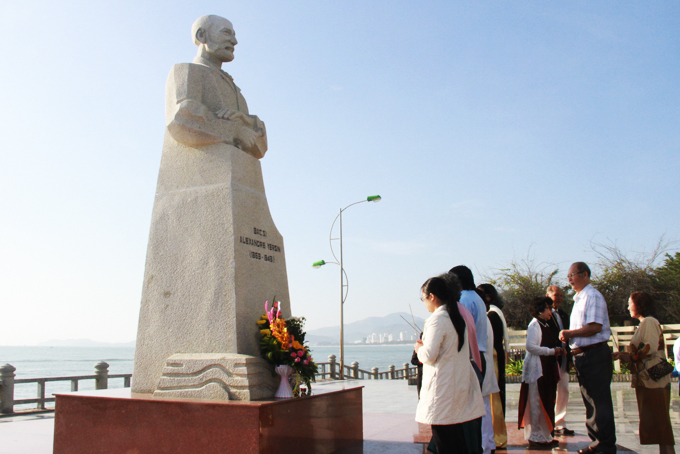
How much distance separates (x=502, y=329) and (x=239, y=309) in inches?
115

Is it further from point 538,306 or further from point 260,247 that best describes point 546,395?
point 260,247

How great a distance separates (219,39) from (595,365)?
545cm

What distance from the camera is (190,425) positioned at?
4.71 meters

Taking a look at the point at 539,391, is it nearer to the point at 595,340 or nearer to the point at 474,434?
the point at 595,340

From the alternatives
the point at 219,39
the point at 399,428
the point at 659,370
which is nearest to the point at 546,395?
the point at 659,370

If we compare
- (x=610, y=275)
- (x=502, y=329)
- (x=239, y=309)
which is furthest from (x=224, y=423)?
(x=610, y=275)

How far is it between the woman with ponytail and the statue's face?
4326mm

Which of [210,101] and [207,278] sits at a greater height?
[210,101]

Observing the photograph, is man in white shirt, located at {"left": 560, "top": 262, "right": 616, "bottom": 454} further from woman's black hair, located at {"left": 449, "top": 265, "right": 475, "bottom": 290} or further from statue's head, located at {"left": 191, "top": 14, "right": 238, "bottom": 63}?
statue's head, located at {"left": 191, "top": 14, "right": 238, "bottom": 63}

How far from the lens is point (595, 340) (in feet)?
17.1

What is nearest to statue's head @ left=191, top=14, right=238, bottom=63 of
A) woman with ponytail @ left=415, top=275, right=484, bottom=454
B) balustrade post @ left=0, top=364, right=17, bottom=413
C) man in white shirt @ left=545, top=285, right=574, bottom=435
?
woman with ponytail @ left=415, top=275, right=484, bottom=454

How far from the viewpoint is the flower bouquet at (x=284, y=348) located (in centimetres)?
532

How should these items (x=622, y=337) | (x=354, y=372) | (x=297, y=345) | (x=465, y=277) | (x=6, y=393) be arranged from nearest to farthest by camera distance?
1. (x=465, y=277)
2. (x=297, y=345)
3. (x=6, y=393)
4. (x=622, y=337)
5. (x=354, y=372)

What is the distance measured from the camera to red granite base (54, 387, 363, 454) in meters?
4.51
